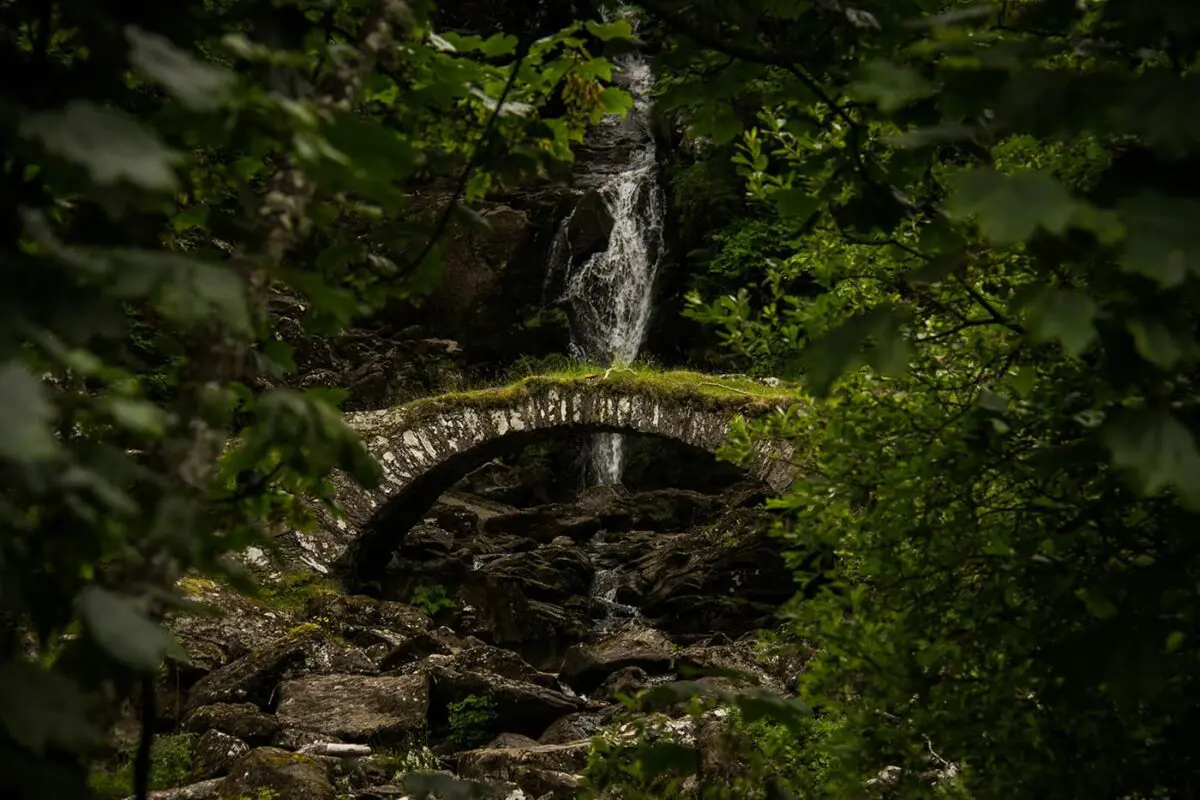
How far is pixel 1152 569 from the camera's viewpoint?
1.57 m

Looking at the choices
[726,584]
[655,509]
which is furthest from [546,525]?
[726,584]

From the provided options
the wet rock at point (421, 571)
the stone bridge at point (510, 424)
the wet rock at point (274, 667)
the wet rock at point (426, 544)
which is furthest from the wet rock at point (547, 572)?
the wet rock at point (274, 667)

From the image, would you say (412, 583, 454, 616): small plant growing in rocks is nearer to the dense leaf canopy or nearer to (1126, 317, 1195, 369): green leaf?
the dense leaf canopy

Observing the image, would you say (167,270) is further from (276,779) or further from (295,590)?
(295,590)

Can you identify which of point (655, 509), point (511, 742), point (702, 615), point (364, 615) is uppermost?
point (655, 509)

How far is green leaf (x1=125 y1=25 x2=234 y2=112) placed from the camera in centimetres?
91

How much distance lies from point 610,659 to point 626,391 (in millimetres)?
3178

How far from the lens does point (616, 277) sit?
59.4 feet

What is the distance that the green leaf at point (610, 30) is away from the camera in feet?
6.01

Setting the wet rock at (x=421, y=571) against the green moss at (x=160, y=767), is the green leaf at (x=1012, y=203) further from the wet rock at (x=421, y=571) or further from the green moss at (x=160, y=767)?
the wet rock at (x=421, y=571)

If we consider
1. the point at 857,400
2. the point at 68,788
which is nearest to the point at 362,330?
the point at 857,400

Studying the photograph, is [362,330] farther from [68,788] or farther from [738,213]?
[68,788]

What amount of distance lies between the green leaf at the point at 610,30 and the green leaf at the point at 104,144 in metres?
1.09

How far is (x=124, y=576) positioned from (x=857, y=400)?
200 centimetres
